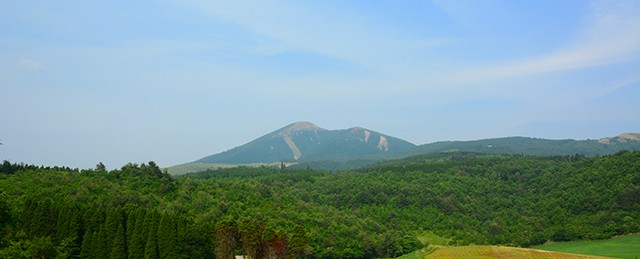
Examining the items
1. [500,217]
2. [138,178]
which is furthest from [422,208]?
[138,178]

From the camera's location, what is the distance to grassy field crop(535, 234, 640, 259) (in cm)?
8174

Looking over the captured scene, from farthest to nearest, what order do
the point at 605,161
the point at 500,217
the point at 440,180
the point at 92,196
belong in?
1. the point at 440,180
2. the point at 605,161
3. the point at 500,217
4. the point at 92,196

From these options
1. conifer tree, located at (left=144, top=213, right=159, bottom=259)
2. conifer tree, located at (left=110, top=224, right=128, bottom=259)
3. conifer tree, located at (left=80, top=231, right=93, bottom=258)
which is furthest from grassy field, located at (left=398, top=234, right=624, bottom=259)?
conifer tree, located at (left=80, top=231, right=93, bottom=258)

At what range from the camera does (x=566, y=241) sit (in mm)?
109500

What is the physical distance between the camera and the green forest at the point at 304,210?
67.2 meters

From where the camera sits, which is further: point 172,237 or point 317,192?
point 317,192

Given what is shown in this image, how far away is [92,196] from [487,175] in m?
146

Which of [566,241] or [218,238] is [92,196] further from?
[566,241]

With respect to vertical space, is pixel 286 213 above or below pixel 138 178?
below

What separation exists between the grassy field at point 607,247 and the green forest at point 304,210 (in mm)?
5122

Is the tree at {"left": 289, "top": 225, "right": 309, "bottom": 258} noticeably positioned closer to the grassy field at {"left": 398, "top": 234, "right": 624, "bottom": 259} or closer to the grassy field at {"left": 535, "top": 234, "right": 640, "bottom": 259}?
the grassy field at {"left": 398, "top": 234, "right": 624, "bottom": 259}

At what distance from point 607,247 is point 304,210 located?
60.6 meters

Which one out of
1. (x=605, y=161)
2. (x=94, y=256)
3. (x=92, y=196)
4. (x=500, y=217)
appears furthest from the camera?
(x=605, y=161)

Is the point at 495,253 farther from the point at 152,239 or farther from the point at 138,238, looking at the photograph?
the point at 138,238
